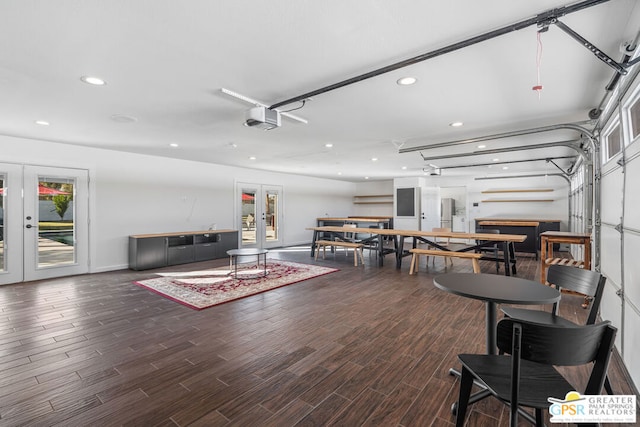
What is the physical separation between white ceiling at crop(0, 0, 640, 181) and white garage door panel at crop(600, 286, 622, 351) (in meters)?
1.92

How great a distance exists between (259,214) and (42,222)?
16.0ft

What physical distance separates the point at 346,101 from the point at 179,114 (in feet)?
6.76

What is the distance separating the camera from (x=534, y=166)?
7.81 metres

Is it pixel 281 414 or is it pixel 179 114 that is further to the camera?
pixel 179 114

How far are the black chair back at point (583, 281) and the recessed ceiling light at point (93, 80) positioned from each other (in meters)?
4.14

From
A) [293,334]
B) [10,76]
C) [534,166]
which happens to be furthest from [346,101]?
[534,166]

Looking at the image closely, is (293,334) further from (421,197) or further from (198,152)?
(421,197)

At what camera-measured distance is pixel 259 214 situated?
8977 mm

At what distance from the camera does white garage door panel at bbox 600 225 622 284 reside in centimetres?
245

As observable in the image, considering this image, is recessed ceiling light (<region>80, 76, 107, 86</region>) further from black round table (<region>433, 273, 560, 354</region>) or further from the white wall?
the white wall

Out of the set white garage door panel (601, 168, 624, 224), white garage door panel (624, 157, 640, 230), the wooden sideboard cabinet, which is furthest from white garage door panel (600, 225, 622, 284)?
the wooden sideboard cabinet

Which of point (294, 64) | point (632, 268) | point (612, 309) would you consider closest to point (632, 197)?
point (632, 268)

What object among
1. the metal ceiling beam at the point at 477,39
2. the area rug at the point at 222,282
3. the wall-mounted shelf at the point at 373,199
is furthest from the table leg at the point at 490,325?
the wall-mounted shelf at the point at 373,199
